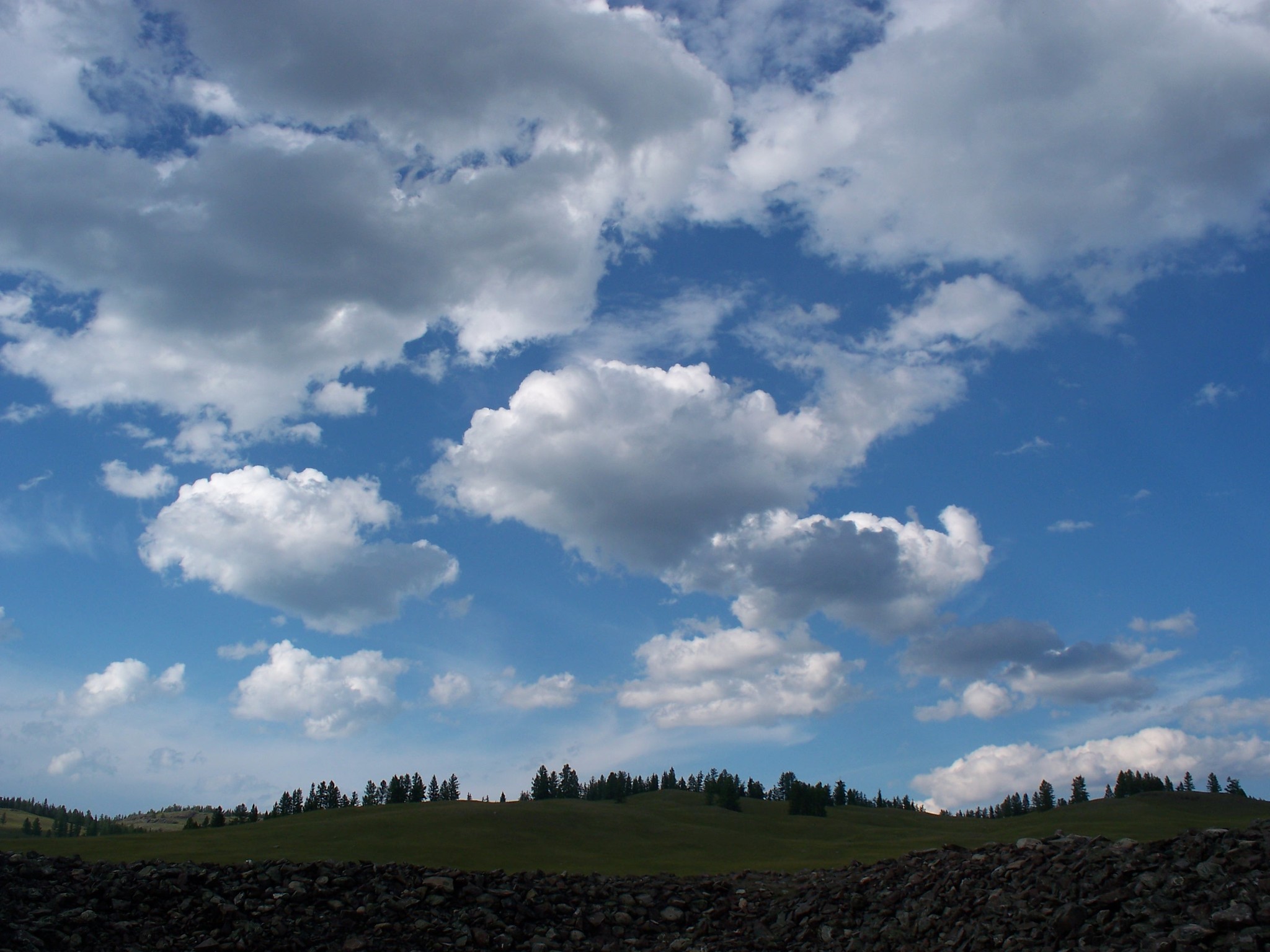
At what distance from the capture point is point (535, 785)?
16462 centimetres

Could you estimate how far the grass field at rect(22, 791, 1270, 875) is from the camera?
57.1 metres

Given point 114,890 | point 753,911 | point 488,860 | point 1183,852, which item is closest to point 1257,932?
point 1183,852

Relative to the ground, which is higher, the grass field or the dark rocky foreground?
the dark rocky foreground

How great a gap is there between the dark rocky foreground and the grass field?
1172 cm

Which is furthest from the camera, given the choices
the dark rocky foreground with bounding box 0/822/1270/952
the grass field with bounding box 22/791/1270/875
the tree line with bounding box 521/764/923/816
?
the tree line with bounding box 521/764/923/816

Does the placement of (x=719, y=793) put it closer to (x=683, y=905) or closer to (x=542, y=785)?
(x=542, y=785)

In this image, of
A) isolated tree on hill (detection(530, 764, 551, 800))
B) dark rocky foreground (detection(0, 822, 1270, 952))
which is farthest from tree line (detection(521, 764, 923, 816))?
dark rocky foreground (detection(0, 822, 1270, 952))

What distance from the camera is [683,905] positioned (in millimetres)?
30797

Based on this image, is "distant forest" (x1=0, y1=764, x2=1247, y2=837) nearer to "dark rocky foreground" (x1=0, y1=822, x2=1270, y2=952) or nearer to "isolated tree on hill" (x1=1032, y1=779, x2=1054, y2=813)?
"isolated tree on hill" (x1=1032, y1=779, x2=1054, y2=813)

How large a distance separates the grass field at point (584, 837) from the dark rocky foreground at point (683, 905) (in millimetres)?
11722

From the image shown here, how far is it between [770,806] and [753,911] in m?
149

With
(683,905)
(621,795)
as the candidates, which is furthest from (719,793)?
(683,905)

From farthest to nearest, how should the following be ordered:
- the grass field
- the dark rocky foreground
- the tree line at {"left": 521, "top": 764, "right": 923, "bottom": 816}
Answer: the tree line at {"left": 521, "top": 764, "right": 923, "bottom": 816}
the grass field
the dark rocky foreground

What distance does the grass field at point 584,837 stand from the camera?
187 ft
